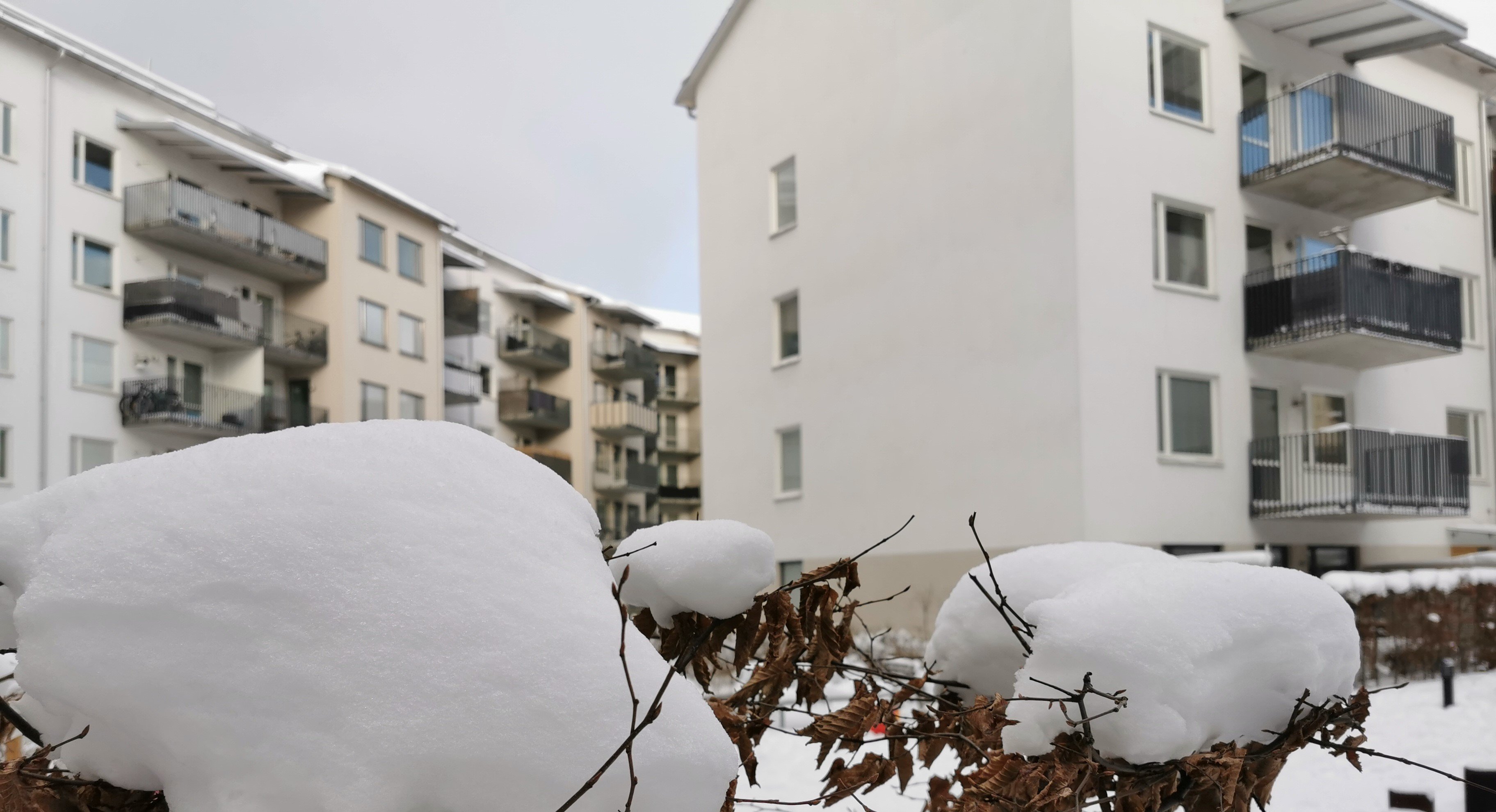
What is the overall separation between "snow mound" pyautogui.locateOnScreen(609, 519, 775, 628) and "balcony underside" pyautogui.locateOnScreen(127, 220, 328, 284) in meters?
30.1

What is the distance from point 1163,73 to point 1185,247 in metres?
2.92

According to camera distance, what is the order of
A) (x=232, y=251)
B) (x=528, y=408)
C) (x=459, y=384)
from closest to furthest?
(x=232, y=251), (x=459, y=384), (x=528, y=408)

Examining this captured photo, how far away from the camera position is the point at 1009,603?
2.81 meters

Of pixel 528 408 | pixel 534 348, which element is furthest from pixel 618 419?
pixel 528 408

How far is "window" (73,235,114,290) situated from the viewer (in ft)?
90.1

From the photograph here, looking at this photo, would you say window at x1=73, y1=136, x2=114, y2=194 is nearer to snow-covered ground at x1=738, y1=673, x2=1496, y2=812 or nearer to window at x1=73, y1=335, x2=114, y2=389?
window at x1=73, y1=335, x2=114, y2=389

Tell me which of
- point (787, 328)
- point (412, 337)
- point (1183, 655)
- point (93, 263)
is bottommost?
point (1183, 655)

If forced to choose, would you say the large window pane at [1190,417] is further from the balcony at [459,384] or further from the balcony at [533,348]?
the balcony at [533,348]

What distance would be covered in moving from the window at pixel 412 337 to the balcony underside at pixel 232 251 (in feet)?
11.9

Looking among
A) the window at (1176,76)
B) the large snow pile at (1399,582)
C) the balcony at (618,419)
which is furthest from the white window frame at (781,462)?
the balcony at (618,419)

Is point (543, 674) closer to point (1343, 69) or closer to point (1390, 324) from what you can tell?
point (1390, 324)

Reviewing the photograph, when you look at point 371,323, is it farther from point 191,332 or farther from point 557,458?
point 557,458

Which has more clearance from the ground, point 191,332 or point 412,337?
point 412,337

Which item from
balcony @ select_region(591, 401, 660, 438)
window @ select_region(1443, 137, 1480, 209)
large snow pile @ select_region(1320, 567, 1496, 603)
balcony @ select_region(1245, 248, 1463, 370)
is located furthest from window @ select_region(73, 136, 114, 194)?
window @ select_region(1443, 137, 1480, 209)
